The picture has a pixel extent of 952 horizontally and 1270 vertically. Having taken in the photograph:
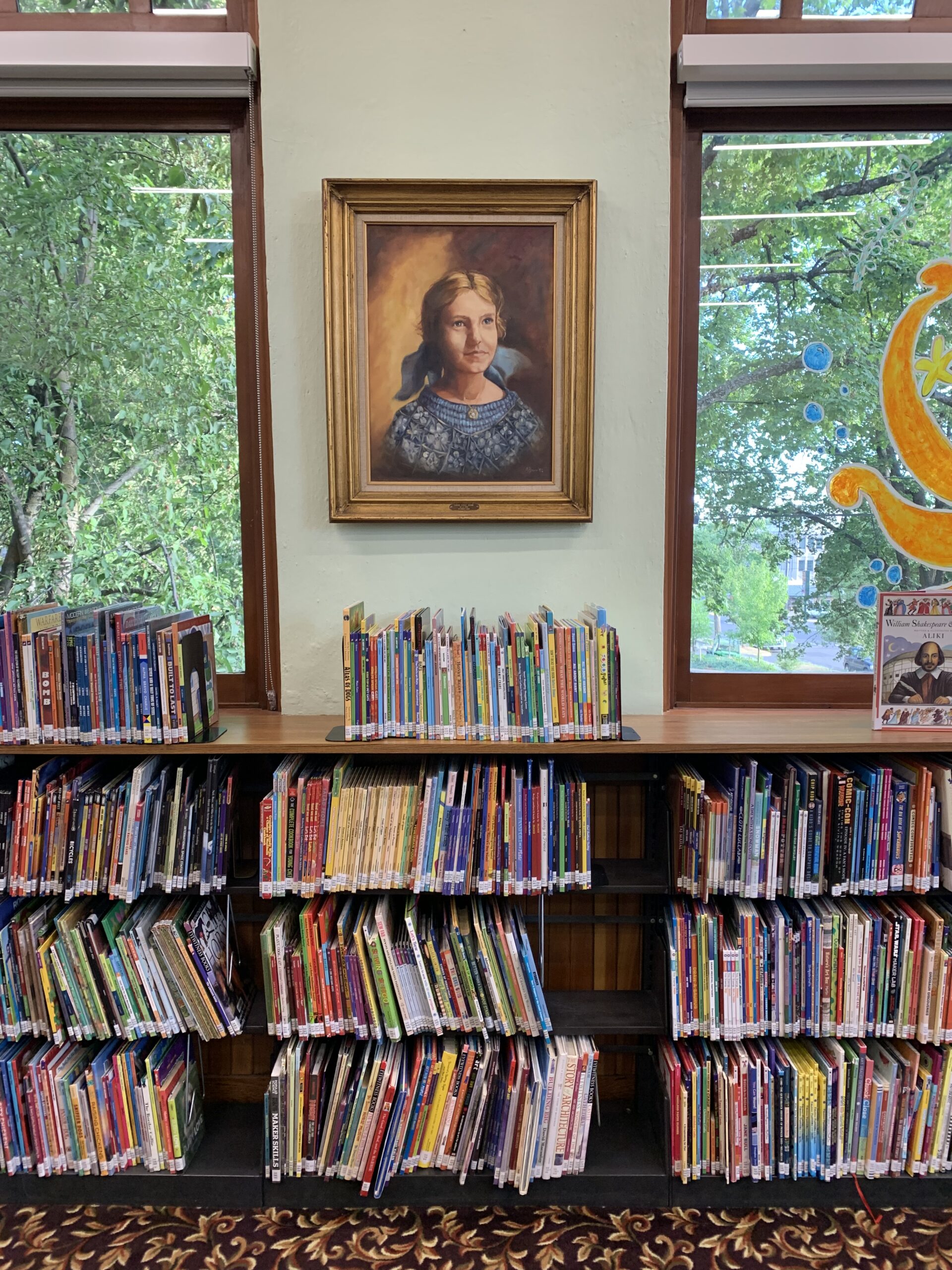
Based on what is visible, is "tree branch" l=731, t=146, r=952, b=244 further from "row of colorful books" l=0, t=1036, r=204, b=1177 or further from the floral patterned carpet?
"row of colorful books" l=0, t=1036, r=204, b=1177

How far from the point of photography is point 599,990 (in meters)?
2.02

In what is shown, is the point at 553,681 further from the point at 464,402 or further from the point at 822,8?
the point at 822,8

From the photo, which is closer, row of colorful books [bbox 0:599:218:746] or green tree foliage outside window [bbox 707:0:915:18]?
row of colorful books [bbox 0:599:218:746]

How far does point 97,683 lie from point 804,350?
2013 millimetres

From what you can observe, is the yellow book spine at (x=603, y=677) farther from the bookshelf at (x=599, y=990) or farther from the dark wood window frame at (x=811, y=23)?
the dark wood window frame at (x=811, y=23)

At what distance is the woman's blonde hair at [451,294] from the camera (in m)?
1.94

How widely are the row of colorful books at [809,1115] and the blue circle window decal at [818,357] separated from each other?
1750 millimetres

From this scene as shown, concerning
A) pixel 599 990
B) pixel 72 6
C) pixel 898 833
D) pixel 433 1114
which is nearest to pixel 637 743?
pixel 898 833

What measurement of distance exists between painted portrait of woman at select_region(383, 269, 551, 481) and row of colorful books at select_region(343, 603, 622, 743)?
0.48 metres

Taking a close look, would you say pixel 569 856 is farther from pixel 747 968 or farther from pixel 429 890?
pixel 747 968

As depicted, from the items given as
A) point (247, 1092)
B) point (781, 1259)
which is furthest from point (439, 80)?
point (781, 1259)

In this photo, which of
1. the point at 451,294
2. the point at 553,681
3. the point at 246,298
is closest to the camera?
the point at 553,681

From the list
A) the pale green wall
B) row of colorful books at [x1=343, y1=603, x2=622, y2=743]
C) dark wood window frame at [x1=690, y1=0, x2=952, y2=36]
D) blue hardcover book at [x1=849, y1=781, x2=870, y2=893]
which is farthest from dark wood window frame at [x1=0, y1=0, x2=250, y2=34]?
blue hardcover book at [x1=849, y1=781, x2=870, y2=893]

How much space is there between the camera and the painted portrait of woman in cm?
195
